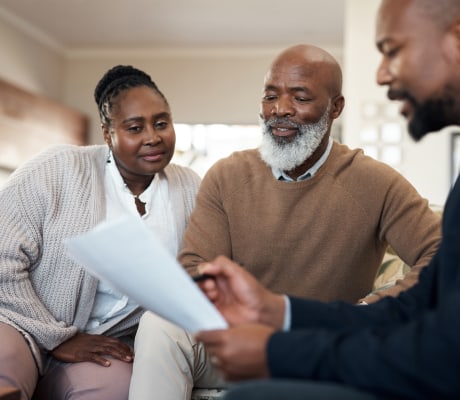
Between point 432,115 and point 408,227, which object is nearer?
point 432,115

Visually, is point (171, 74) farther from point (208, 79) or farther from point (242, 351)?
point (242, 351)

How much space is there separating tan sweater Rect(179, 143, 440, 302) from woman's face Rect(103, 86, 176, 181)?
27 cm

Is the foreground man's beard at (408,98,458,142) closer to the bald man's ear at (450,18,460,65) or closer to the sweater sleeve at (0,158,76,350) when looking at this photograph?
the bald man's ear at (450,18,460,65)

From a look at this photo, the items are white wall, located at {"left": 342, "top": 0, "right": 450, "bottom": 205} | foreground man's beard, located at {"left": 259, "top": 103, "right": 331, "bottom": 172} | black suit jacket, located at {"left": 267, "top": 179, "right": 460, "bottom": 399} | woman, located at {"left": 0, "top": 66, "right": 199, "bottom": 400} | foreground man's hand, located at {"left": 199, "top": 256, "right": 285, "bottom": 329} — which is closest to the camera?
black suit jacket, located at {"left": 267, "top": 179, "right": 460, "bottom": 399}

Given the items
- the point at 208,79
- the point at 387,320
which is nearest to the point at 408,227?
the point at 387,320

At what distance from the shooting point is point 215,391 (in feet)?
6.87

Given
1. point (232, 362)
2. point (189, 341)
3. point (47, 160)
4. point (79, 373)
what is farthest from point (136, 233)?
point (47, 160)

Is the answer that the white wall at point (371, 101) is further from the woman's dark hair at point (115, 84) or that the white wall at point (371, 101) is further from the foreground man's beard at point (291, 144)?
the foreground man's beard at point (291, 144)

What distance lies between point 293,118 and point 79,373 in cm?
97

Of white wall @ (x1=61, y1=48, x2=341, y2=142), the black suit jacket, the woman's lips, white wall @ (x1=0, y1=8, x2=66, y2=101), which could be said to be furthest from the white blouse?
white wall @ (x1=61, y1=48, x2=341, y2=142)

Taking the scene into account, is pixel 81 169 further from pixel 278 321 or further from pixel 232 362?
pixel 232 362

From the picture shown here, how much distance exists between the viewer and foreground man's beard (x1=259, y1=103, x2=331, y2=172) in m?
2.17

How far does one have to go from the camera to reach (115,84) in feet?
8.01

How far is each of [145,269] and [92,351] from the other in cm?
105
